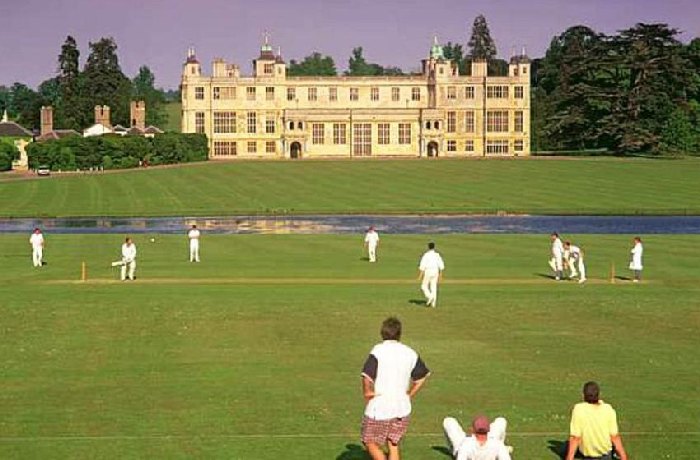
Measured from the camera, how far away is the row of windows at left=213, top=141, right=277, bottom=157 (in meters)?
156

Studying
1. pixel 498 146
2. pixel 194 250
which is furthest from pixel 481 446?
pixel 498 146

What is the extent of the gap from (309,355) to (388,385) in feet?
37.1

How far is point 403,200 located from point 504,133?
61343 mm

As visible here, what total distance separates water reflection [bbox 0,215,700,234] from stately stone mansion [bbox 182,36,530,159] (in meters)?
66.0

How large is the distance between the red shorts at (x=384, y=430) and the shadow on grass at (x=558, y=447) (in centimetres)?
354

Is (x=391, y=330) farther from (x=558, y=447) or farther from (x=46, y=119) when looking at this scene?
(x=46, y=119)

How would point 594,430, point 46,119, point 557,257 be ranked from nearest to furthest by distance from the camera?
point 594,430, point 557,257, point 46,119

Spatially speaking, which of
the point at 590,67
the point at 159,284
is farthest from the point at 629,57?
the point at 159,284

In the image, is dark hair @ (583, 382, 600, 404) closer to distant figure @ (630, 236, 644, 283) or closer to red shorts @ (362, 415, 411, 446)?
red shorts @ (362, 415, 411, 446)

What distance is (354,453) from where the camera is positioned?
663 inches

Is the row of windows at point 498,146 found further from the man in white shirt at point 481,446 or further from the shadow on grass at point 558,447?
the man in white shirt at point 481,446

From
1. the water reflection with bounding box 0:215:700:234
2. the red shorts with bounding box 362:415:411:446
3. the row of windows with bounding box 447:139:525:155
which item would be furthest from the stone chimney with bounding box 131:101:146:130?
the red shorts with bounding box 362:415:411:446

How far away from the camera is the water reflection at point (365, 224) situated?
7288cm

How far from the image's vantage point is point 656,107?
14775cm
